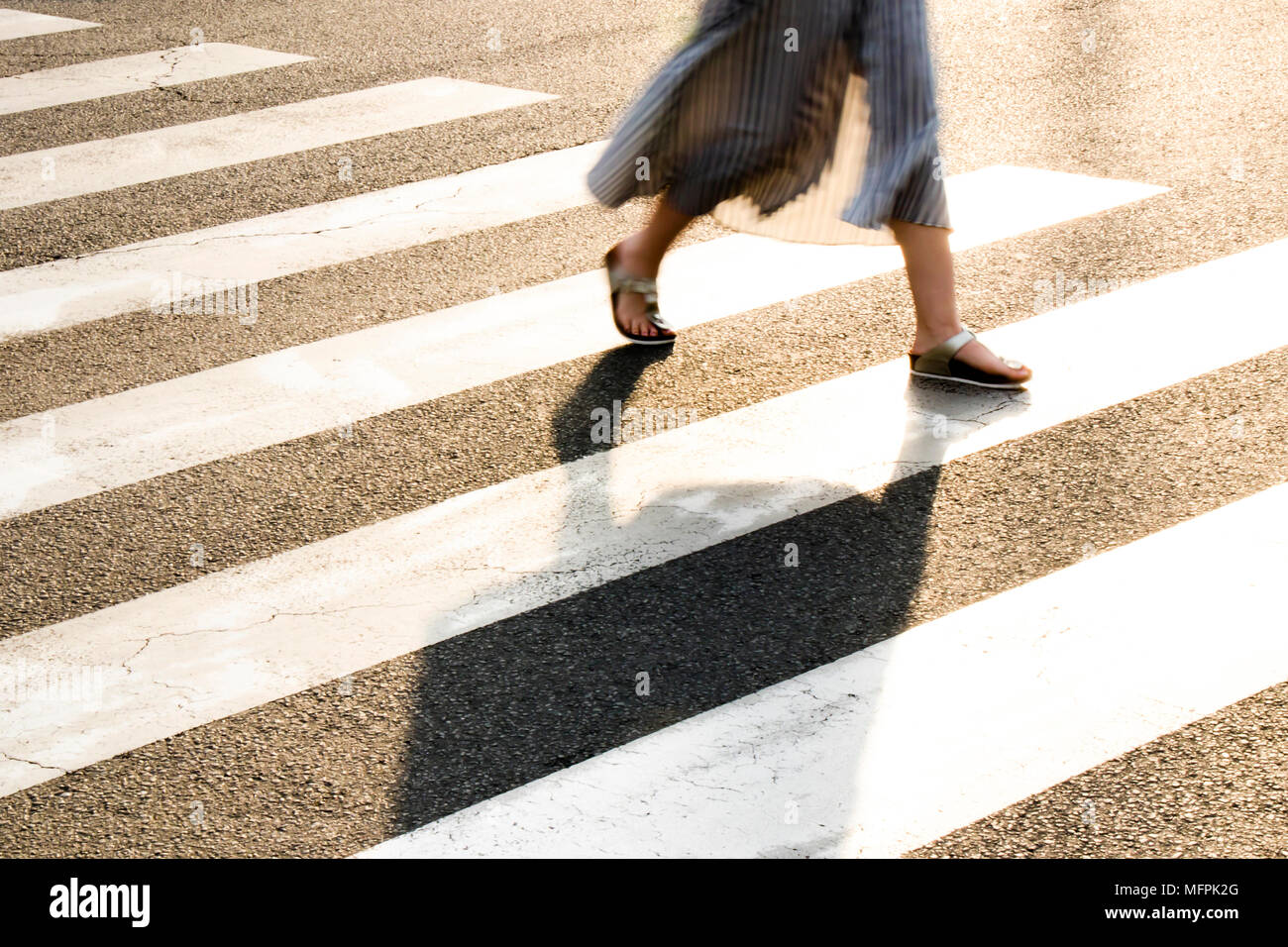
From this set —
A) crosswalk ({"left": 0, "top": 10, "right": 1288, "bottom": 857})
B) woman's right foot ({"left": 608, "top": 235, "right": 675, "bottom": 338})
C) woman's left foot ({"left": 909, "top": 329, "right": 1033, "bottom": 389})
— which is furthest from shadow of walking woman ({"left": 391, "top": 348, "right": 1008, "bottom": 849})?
woman's right foot ({"left": 608, "top": 235, "right": 675, "bottom": 338})

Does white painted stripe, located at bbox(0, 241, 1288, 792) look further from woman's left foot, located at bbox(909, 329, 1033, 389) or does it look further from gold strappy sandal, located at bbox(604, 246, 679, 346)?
gold strappy sandal, located at bbox(604, 246, 679, 346)

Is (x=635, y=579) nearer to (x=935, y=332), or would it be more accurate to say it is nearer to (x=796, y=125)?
(x=935, y=332)

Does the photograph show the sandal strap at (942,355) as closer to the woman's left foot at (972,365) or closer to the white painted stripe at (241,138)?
the woman's left foot at (972,365)

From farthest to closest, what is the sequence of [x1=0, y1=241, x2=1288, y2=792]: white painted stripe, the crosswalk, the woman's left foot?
the woman's left foot → [x1=0, y1=241, x2=1288, y2=792]: white painted stripe → the crosswalk

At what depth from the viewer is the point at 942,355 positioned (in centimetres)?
386

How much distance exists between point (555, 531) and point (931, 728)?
100cm

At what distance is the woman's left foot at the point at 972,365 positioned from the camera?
3822 mm

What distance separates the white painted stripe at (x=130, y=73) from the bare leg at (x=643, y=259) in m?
3.58

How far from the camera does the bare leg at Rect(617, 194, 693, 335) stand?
4117 mm

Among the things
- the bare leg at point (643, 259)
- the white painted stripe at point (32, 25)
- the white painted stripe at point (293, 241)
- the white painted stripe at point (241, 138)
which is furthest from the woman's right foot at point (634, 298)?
the white painted stripe at point (32, 25)

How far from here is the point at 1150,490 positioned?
11.0 feet

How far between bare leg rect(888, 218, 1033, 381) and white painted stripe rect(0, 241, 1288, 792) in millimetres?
112
